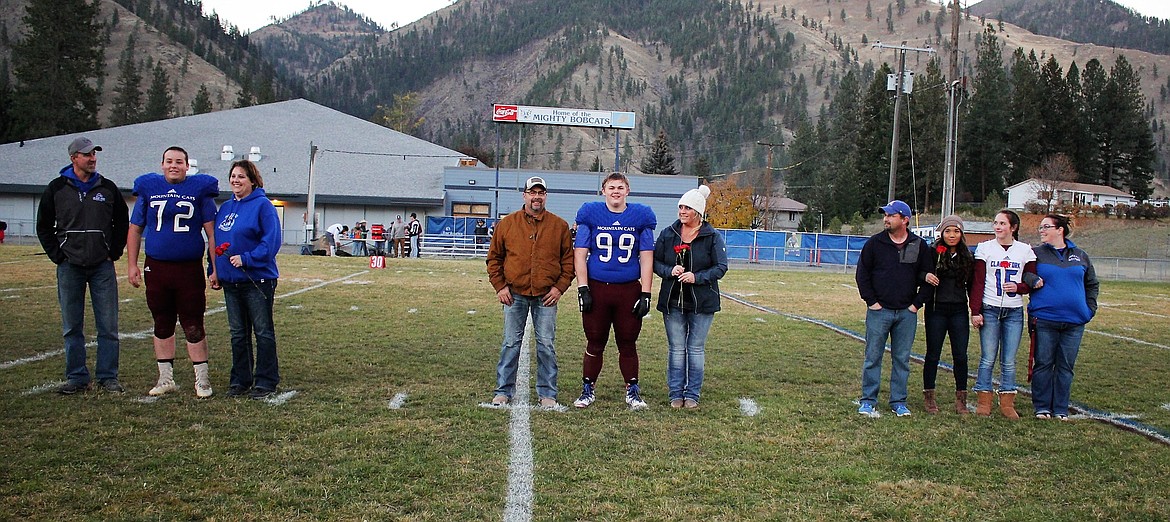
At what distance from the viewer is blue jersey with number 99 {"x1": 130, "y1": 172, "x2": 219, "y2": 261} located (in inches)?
254

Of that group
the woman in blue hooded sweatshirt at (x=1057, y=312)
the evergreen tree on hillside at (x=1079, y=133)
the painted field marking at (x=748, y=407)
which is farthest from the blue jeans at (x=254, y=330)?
the evergreen tree on hillside at (x=1079, y=133)

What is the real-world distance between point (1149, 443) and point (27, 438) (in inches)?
289

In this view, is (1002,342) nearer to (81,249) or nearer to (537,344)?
(537,344)

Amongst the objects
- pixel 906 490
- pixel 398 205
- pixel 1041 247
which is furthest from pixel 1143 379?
pixel 398 205

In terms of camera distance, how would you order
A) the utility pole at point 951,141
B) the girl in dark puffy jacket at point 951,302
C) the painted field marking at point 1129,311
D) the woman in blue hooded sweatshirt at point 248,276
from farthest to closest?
the utility pole at point 951,141, the painted field marking at point 1129,311, the girl in dark puffy jacket at point 951,302, the woman in blue hooded sweatshirt at point 248,276

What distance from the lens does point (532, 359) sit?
9.27 m

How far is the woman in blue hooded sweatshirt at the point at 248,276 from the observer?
6574 mm

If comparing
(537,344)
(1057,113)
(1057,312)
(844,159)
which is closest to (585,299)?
(537,344)

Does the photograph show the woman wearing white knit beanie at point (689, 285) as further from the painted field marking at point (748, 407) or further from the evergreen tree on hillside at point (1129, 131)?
the evergreen tree on hillside at point (1129, 131)

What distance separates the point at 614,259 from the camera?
6496 millimetres

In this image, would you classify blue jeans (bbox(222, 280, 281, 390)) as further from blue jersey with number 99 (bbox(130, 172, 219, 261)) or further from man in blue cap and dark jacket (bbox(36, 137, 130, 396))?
man in blue cap and dark jacket (bbox(36, 137, 130, 396))

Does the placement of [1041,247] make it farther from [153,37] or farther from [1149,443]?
[153,37]

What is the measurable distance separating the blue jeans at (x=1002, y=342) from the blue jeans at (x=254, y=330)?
569cm

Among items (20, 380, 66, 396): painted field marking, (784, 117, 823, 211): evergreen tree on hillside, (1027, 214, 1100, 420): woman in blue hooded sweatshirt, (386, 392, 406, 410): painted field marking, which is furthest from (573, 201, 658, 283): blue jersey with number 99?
(784, 117, 823, 211): evergreen tree on hillside
